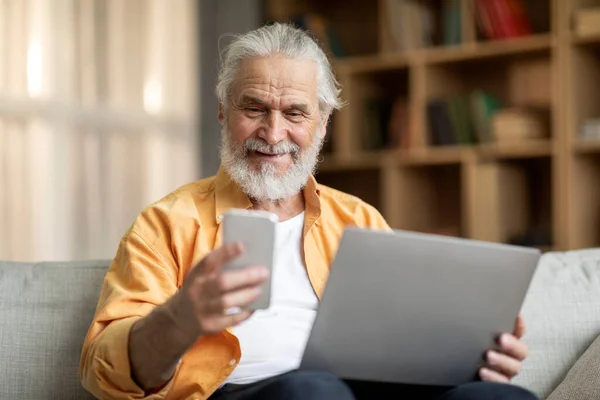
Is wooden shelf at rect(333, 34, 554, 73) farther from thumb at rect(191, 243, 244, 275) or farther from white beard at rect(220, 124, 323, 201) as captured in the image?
thumb at rect(191, 243, 244, 275)

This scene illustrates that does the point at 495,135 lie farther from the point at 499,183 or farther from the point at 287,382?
the point at 287,382

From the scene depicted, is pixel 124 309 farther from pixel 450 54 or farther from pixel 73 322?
pixel 450 54

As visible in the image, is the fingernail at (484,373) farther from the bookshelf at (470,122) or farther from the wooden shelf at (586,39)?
the wooden shelf at (586,39)

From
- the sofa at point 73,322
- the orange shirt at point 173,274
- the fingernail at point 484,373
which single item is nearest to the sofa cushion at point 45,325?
the sofa at point 73,322

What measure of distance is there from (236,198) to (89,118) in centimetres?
236

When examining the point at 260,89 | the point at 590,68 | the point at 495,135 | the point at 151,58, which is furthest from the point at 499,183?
the point at 260,89

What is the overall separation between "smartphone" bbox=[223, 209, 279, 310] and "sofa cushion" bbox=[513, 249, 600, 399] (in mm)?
888

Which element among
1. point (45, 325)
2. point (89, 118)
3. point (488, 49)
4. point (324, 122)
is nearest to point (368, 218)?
point (324, 122)

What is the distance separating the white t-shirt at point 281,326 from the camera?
1.54 m

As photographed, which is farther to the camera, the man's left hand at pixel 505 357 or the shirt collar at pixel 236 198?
the shirt collar at pixel 236 198

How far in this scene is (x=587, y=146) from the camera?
11.7 ft

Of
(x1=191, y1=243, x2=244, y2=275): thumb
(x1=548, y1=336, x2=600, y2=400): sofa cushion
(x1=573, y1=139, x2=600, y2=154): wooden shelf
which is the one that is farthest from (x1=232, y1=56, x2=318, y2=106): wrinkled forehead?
(x1=573, y1=139, x2=600, y2=154): wooden shelf

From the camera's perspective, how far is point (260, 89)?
168cm

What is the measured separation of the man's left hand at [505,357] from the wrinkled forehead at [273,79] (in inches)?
23.2
